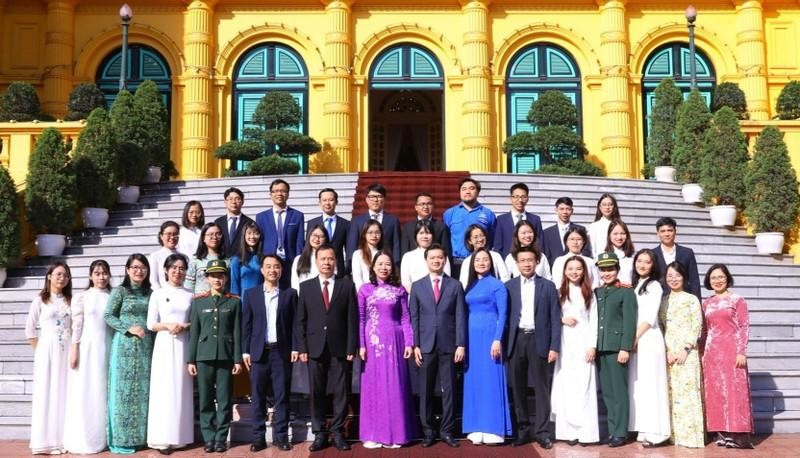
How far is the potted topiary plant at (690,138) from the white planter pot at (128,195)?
916cm

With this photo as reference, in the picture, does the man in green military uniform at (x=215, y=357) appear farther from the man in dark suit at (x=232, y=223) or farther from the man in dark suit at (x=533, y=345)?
A: the man in dark suit at (x=533, y=345)

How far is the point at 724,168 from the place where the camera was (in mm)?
13453

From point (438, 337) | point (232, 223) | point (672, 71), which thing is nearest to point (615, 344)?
point (438, 337)

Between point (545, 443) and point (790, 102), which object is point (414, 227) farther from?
point (790, 102)

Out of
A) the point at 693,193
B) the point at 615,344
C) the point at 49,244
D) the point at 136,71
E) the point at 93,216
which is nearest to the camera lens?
the point at 615,344

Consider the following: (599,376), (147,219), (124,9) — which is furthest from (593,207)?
(124,9)

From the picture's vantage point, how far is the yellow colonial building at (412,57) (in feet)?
65.6

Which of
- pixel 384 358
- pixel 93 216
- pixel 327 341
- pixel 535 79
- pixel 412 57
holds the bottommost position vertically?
pixel 384 358

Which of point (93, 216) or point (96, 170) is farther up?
point (96, 170)

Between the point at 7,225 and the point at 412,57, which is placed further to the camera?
the point at 412,57

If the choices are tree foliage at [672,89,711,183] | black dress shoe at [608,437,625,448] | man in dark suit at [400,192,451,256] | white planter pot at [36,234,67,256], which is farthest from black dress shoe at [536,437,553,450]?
tree foliage at [672,89,711,183]

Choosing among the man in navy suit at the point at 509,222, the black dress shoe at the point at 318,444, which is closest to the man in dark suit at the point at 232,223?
the black dress shoe at the point at 318,444

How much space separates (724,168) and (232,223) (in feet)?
27.3

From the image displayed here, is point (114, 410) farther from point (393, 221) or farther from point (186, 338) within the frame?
point (393, 221)
